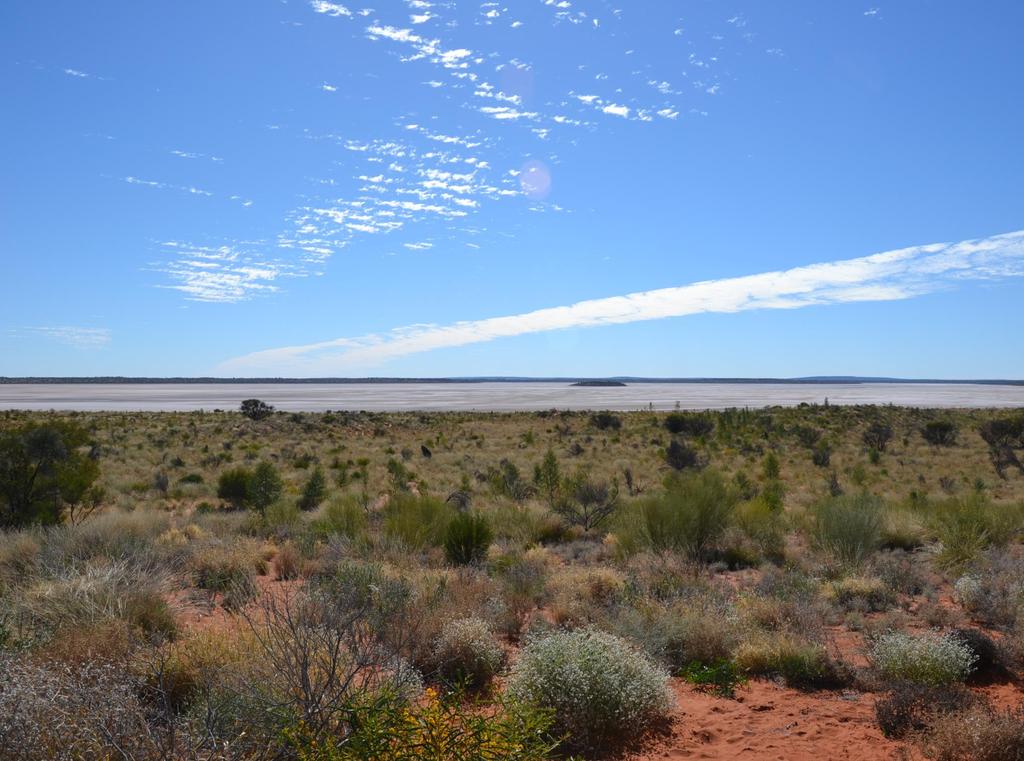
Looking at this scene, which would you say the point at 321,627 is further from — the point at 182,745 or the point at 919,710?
the point at 919,710

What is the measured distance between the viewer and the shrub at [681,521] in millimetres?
12195

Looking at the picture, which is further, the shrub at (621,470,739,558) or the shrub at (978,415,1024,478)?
the shrub at (978,415,1024,478)

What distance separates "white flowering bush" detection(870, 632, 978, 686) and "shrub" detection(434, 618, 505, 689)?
11.5ft

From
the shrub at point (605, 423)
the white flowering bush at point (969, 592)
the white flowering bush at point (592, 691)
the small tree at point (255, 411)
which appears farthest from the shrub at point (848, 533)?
the small tree at point (255, 411)

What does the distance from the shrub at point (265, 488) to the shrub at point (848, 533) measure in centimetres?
1233

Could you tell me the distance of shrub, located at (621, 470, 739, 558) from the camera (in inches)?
480

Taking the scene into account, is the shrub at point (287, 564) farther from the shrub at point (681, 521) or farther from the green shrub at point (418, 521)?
the shrub at point (681, 521)

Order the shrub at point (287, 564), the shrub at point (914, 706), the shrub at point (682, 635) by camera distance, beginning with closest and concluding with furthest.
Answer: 1. the shrub at point (914, 706)
2. the shrub at point (682, 635)
3. the shrub at point (287, 564)

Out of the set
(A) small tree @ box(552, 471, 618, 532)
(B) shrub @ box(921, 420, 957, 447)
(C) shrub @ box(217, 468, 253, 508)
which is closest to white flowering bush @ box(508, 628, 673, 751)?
(A) small tree @ box(552, 471, 618, 532)

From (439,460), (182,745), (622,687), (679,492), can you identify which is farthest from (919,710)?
(439,460)

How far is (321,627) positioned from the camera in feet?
16.9

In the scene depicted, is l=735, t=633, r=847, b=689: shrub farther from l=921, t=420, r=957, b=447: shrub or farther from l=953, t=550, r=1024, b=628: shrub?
l=921, t=420, r=957, b=447: shrub

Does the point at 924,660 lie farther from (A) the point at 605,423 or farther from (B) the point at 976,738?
(A) the point at 605,423

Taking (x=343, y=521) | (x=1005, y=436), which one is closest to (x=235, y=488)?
(x=343, y=521)
